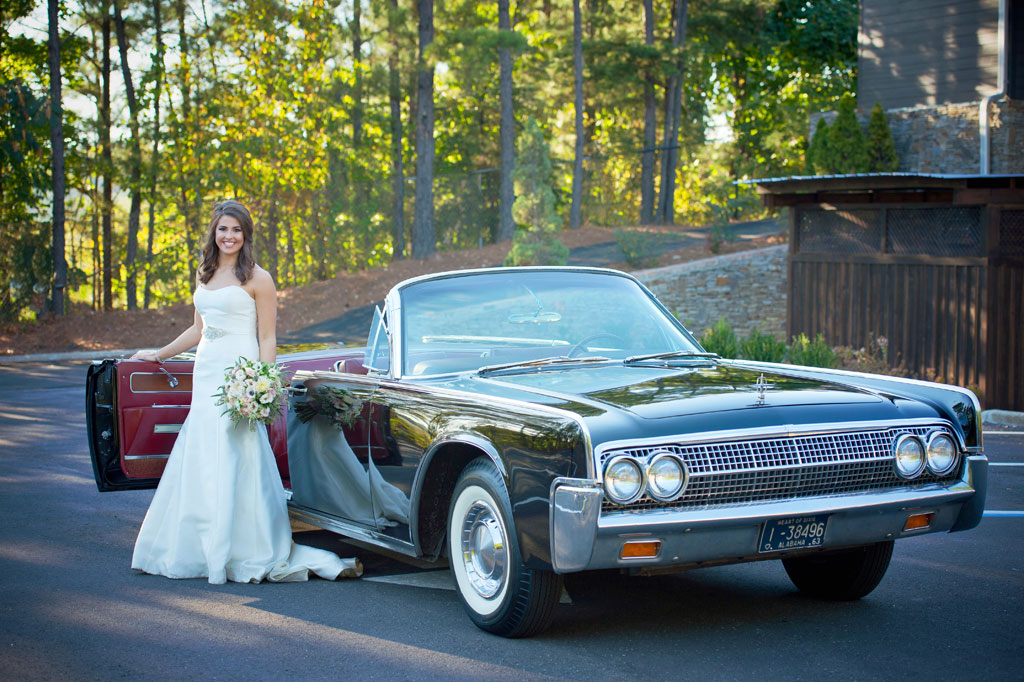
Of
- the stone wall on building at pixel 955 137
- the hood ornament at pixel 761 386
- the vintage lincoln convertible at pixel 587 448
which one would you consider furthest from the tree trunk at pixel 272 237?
the hood ornament at pixel 761 386

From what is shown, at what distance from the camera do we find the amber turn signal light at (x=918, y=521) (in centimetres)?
476

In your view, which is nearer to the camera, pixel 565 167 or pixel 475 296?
pixel 475 296

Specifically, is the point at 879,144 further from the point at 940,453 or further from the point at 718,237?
the point at 940,453

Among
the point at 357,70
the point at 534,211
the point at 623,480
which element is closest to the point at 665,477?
the point at 623,480

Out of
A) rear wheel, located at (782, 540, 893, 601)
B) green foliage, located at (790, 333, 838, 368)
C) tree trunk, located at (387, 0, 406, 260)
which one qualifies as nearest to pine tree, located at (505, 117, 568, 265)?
tree trunk, located at (387, 0, 406, 260)

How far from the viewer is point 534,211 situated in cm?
2506

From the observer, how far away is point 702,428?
175 inches

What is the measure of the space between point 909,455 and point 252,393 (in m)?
3.47

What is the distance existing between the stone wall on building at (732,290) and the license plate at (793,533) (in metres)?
19.7

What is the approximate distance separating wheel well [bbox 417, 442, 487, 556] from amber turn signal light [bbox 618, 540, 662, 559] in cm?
108

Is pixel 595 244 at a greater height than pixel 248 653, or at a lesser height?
greater

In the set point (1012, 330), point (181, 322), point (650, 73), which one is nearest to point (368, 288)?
point (181, 322)

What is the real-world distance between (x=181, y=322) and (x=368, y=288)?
5099 millimetres

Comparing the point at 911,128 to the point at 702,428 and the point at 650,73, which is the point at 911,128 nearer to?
the point at 650,73
